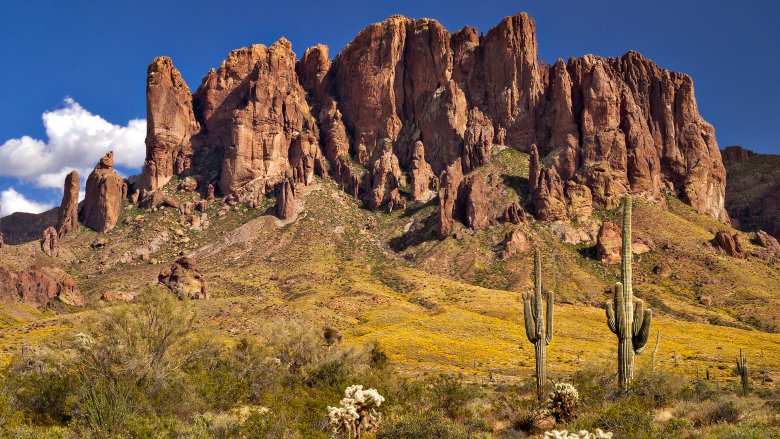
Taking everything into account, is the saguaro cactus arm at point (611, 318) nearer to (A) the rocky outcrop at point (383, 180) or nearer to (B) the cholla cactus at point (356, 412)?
(B) the cholla cactus at point (356, 412)

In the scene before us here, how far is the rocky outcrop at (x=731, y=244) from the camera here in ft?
352

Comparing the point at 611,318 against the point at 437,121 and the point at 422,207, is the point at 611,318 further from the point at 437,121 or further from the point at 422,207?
the point at 437,121

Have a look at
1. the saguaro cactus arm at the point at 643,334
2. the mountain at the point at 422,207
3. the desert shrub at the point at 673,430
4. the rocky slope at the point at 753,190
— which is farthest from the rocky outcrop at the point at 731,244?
the desert shrub at the point at 673,430

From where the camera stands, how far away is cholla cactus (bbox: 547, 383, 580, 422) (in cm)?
2183

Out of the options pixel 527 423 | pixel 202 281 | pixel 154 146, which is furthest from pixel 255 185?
pixel 527 423

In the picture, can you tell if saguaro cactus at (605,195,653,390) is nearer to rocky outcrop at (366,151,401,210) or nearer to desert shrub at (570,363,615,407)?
desert shrub at (570,363,615,407)

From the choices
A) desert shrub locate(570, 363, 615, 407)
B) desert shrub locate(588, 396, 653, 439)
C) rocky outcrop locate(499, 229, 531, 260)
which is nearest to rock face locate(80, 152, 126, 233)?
rocky outcrop locate(499, 229, 531, 260)

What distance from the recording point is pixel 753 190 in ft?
538

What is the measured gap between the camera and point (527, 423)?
22.4 m

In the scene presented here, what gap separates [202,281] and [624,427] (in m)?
80.5

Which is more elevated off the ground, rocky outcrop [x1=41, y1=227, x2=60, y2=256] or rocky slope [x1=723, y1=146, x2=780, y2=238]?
rocky slope [x1=723, y1=146, x2=780, y2=238]

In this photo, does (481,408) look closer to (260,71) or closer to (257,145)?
(257,145)

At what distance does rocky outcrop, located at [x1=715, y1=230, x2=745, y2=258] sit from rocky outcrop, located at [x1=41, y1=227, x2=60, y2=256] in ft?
409

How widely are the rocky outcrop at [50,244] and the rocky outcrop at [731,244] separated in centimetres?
12458
